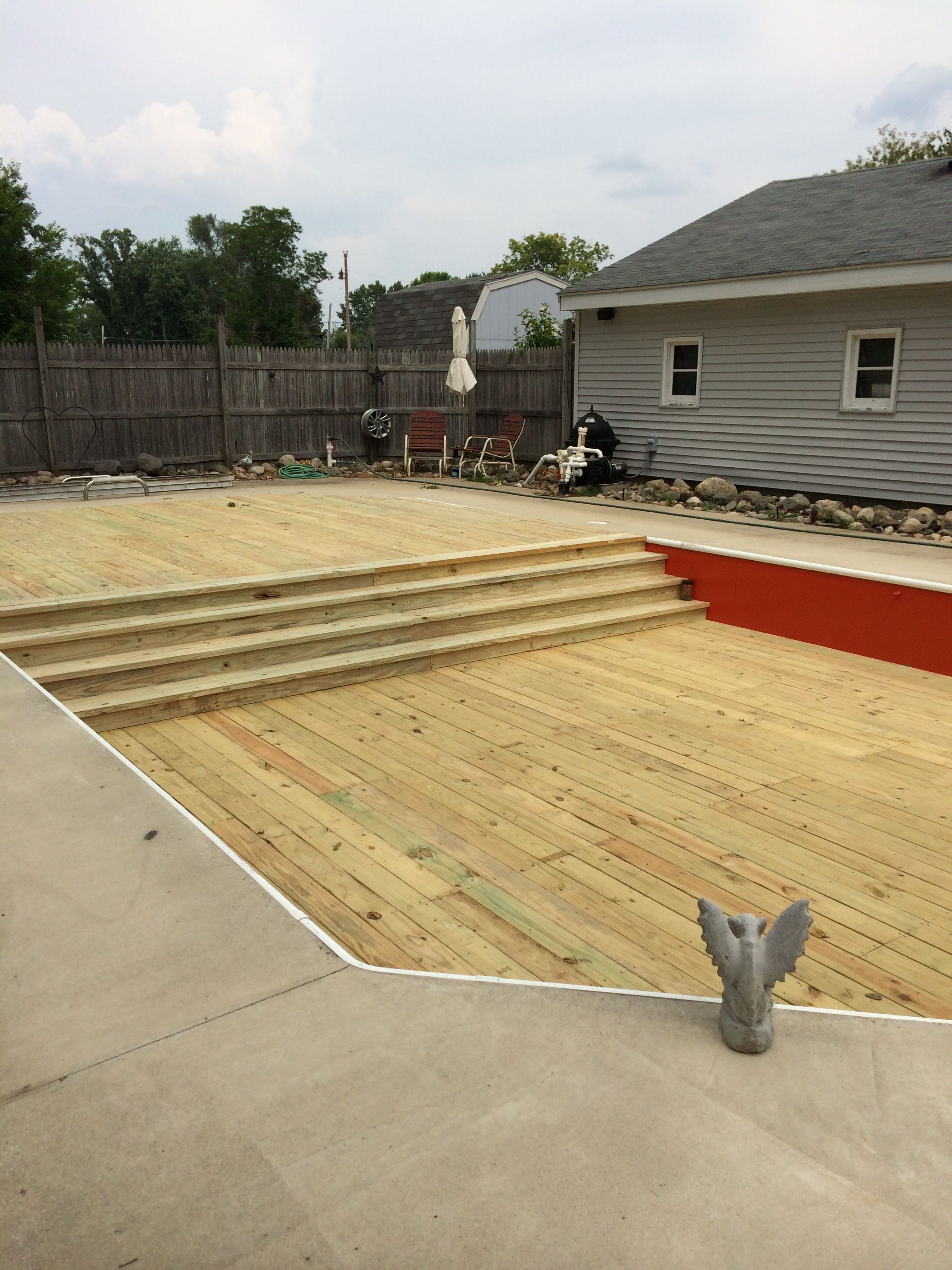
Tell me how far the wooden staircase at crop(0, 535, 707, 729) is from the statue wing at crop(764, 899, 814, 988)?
10.2ft

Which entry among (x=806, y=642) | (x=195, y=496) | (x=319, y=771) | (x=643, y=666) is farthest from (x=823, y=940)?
(x=195, y=496)

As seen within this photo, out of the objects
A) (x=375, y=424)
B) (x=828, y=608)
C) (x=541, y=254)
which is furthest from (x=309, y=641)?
(x=541, y=254)

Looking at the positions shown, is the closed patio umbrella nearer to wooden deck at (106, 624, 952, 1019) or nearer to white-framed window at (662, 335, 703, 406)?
white-framed window at (662, 335, 703, 406)

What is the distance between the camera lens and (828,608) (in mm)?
5719

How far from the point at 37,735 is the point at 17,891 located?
3.51 ft

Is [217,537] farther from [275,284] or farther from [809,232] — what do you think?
[275,284]

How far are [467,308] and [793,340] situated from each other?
14071mm

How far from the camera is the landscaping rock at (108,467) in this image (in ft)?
37.6

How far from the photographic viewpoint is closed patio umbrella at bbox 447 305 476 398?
1250cm

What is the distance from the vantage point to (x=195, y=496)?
9.57 metres

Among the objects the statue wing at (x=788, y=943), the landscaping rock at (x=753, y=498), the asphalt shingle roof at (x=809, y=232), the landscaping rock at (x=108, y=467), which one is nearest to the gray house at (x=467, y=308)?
the asphalt shingle roof at (x=809, y=232)

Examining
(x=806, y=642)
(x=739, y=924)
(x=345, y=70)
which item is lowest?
(x=806, y=642)

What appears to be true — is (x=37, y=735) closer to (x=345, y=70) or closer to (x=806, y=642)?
(x=806, y=642)

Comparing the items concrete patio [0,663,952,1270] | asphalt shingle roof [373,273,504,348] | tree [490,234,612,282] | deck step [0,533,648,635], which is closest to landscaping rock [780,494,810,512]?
deck step [0,533,648,635]
